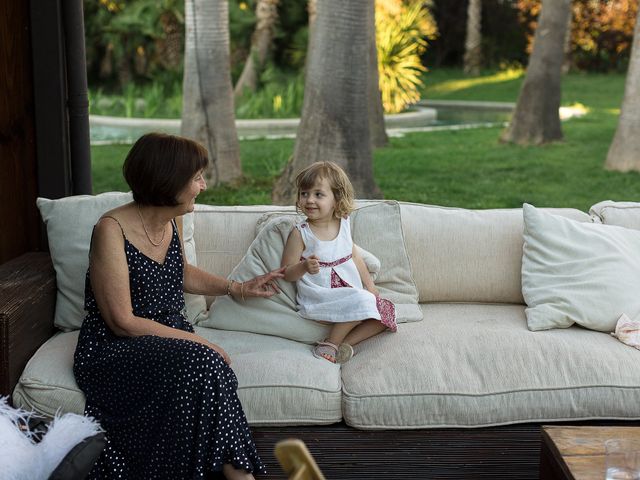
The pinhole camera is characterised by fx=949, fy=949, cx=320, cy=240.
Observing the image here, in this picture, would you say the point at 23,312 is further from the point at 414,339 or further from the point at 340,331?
the point at 414,339

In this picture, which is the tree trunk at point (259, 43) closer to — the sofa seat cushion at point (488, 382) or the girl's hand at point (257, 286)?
the girl's hand at point (257, 286)

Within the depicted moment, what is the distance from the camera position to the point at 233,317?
3512 millimetres

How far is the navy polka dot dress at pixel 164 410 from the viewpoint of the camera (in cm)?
281

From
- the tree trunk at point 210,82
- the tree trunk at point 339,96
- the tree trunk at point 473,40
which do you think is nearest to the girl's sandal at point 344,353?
the tree trunk at point 339,96

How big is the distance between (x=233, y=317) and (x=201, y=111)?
541cm

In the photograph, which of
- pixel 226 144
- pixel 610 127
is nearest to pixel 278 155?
pixel 226 144

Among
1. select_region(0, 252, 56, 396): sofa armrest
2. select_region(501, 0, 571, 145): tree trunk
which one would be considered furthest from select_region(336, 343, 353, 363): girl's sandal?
select_region(501, 0, 571, 145): tree trunk

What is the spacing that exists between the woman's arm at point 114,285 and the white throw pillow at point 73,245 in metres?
0.48

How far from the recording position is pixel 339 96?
734 cm

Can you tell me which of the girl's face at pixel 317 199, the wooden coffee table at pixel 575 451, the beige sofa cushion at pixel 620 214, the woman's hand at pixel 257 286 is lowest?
the wooden coffee table at pixel 575 451

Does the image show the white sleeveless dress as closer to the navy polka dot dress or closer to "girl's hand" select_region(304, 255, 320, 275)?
"girl's hand" select_region(304, 255, 320, 275)

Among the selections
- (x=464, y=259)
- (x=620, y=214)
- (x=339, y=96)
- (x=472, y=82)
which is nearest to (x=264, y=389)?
(x=464, y=259)

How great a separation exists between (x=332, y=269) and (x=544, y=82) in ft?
25.8

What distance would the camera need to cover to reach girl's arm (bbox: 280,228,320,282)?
11.2 feet
